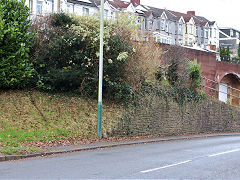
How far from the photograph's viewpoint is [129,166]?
1200 cm

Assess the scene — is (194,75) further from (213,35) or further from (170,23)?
(213,35)

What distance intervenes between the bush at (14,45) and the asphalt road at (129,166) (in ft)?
23.2

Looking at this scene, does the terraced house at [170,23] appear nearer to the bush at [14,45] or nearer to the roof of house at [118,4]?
the roof of house at [118,4]

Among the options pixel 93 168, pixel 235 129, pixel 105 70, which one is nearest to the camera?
pixel 93 168

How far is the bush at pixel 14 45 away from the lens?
20172 millimetres

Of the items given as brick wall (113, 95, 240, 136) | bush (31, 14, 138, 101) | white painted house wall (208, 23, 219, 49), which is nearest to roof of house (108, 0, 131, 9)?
white painted house wall (208, 23, 219, 49)

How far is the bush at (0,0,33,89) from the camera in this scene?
66.2 ft

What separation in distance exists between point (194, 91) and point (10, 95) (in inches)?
603

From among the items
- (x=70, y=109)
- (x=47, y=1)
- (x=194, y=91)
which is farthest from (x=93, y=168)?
(x=47, y=1)

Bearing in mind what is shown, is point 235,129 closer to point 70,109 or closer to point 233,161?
point 70,109

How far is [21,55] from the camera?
2067 centimetres

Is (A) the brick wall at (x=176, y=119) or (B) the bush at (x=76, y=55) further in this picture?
(A) the brick wall at (x=176, y=119)

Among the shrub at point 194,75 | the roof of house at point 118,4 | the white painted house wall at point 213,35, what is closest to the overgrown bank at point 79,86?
the shrub at point 194,75

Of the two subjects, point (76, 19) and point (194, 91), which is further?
point (194, 91)
